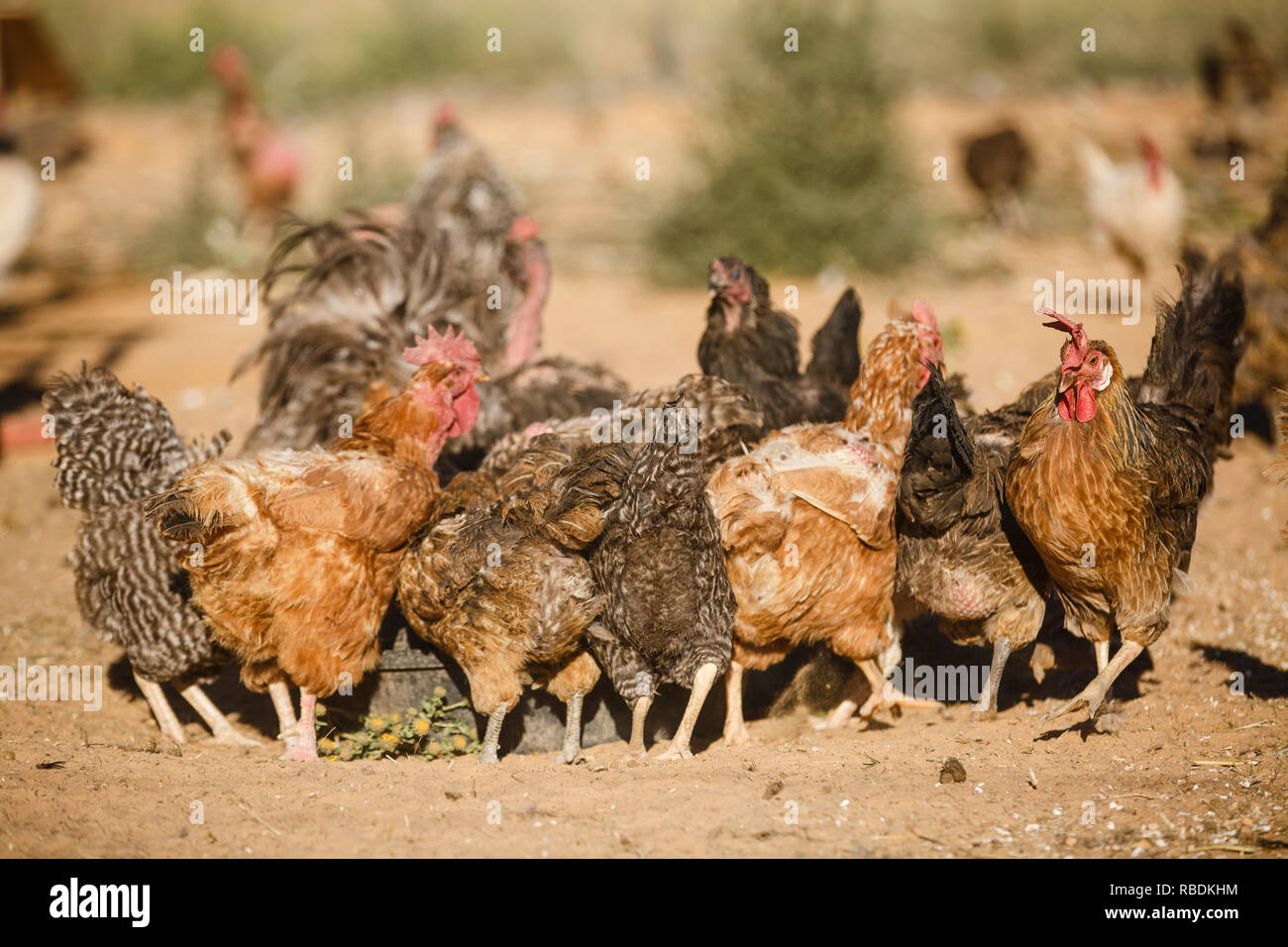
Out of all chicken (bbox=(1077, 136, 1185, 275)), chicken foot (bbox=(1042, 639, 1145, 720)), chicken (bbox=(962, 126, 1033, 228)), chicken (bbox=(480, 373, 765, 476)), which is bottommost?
chicken foot (bbox=(1042, 639, 1145, 720))

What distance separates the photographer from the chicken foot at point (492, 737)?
16.3 ft

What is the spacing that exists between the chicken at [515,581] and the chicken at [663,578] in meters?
0.09

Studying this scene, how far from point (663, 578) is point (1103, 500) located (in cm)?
179

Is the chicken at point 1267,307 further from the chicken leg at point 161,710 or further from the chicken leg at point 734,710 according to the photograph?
the chicken leg at point 161,710

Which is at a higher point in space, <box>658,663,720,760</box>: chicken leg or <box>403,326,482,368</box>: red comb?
<box>403,326,482,368</box>: red comb

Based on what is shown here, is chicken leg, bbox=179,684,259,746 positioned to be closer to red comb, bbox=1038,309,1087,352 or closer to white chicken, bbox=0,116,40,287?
red comb, bbox=1038,309,1087,352

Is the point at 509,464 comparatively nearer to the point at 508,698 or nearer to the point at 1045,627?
the point at 508,698

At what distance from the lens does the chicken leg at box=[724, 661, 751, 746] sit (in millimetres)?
5305

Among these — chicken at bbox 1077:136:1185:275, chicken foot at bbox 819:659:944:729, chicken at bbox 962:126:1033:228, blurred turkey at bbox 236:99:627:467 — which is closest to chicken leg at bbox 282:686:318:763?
blurred turkey at bbox 236:99:627:467

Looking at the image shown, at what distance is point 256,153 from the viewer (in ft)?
47.1

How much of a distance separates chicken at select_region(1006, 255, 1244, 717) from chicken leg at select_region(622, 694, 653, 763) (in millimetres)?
1753

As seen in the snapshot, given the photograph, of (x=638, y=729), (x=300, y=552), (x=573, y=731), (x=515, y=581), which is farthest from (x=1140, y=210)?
(x=300, y=552)

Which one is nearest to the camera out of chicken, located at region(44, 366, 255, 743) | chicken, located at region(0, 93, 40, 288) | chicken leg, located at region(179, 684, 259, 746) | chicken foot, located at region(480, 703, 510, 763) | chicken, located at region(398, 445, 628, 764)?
chicken, located at region(398, 445, 628, 764)

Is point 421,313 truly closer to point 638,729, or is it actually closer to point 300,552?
point 300,552
